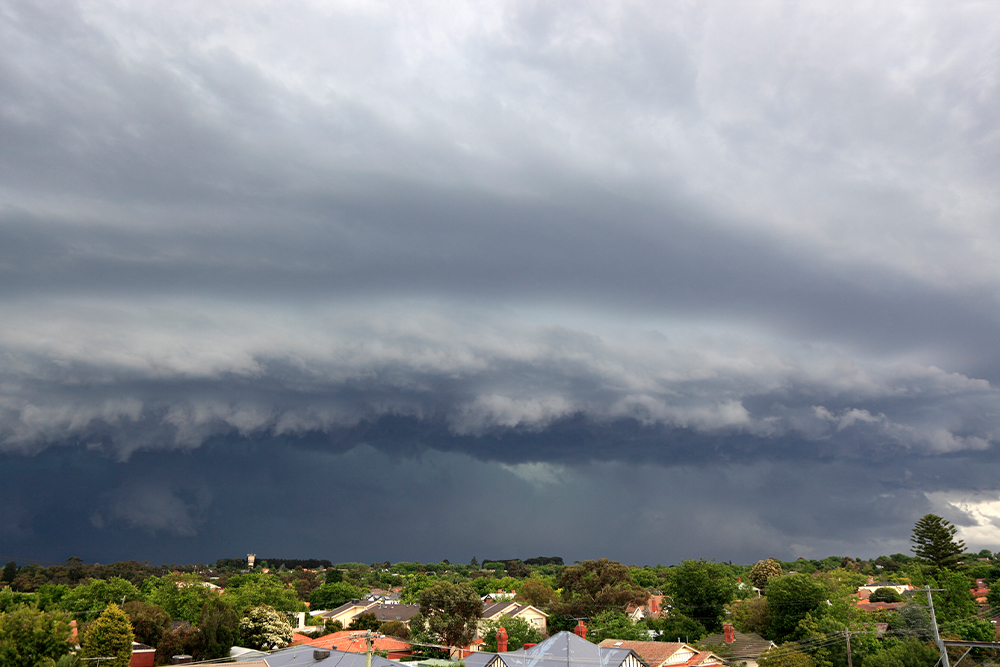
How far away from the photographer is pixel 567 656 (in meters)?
51.4

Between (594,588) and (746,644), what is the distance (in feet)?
93.6

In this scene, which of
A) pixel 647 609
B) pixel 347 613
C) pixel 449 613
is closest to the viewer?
pixel 449 613

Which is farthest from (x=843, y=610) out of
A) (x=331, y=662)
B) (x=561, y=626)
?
(x=331, y=662)

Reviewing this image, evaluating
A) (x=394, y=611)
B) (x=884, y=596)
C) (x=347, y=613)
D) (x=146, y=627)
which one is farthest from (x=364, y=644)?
(x=884, y=596)

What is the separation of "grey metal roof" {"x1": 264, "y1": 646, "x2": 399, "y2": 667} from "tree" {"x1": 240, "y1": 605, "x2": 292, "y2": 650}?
16.0m

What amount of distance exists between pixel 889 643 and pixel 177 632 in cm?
7550

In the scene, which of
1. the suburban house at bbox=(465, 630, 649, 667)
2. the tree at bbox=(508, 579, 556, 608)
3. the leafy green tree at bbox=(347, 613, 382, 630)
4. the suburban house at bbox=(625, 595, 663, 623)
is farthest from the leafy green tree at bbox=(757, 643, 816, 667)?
the leafy green tree at bbox=(347, 613, 382, 630)

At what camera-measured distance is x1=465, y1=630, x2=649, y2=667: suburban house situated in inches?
1997

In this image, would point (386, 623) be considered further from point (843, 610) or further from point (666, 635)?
point (843, 610)

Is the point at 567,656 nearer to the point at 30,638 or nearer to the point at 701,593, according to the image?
the point at 30,638

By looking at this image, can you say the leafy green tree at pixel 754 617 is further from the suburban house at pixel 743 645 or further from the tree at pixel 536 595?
the tree at pixel 536 595

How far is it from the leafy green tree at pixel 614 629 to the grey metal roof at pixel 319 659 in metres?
31.3

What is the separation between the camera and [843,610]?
71938mm

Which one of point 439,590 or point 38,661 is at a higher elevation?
point 439,590
